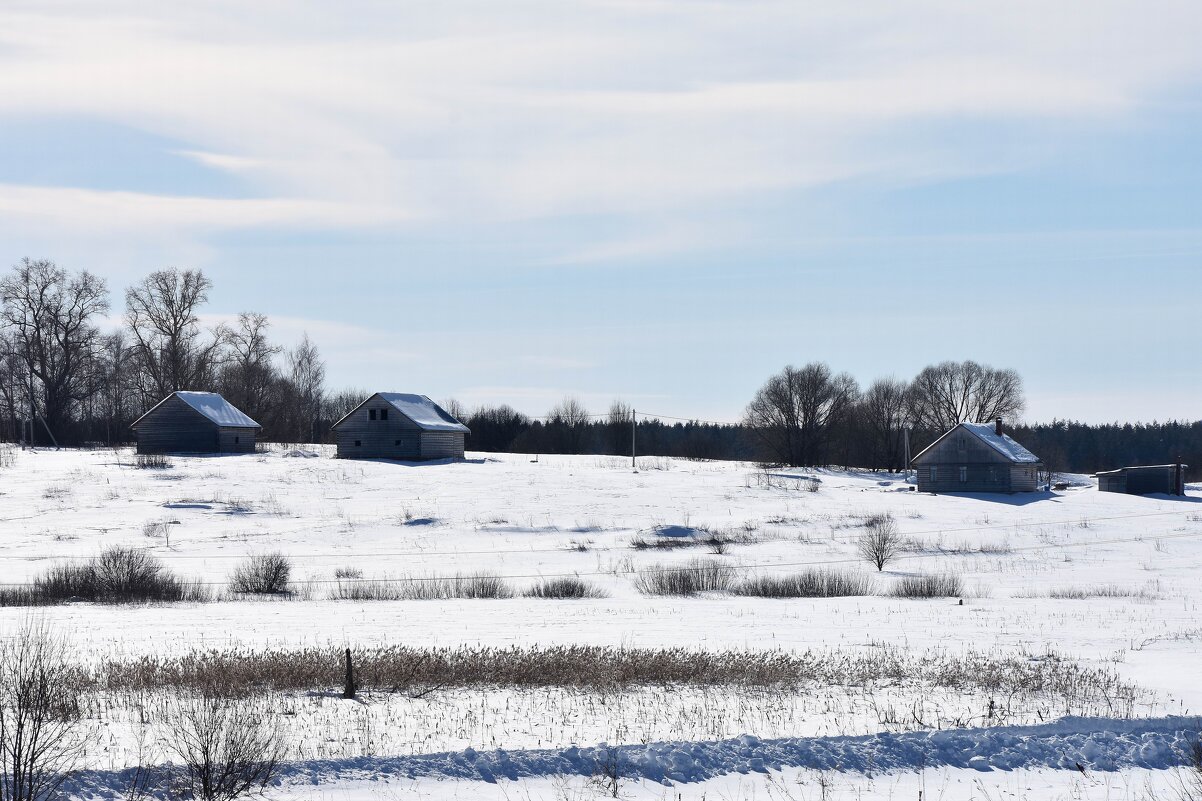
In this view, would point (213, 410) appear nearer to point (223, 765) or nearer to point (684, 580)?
point (684, 580)

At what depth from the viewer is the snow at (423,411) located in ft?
237

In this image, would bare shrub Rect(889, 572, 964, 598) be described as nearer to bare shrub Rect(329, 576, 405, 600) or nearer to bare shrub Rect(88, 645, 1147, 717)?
bare shrub Rect(88, 645, 1147, 717)

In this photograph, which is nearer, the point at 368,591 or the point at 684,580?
the point at 368,591

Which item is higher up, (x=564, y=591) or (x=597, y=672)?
(x=597, y=672)

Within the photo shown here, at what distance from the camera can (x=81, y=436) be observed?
94188 millimetres

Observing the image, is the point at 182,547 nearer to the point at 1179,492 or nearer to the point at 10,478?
the point at 10,478

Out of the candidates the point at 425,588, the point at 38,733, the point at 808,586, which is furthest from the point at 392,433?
the point at 38,733

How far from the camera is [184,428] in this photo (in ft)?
232

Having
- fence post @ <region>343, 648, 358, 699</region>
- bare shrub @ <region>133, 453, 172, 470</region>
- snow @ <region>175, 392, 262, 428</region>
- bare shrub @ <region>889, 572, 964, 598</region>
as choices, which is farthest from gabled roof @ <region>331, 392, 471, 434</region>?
fence post @ <region>343, 648, 358, 699</region>

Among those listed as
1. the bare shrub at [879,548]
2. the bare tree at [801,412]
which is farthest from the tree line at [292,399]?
the bare shrub at [879,548]

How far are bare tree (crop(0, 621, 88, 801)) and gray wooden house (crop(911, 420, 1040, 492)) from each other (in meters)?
64.0

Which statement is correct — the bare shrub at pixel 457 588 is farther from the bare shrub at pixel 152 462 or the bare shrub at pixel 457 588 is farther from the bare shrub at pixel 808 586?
the bare shrub at pixel 152 462

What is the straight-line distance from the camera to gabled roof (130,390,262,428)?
232 feet

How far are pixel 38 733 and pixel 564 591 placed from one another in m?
20.0
